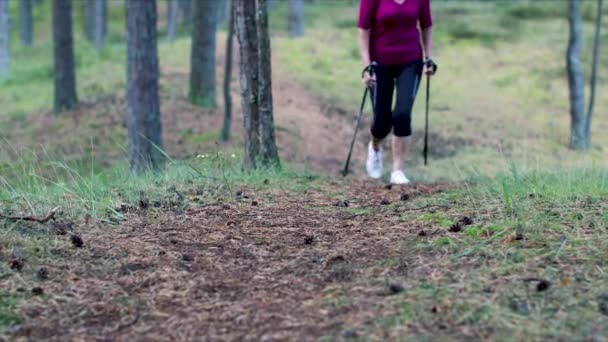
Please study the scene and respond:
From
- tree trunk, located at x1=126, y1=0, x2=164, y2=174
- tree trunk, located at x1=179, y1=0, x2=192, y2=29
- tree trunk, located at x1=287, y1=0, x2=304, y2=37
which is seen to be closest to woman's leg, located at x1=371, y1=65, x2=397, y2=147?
tree trunk, located at x1=126, y1=0, x2=164, y2=174

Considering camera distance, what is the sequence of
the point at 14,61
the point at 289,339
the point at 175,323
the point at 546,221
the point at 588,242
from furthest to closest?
the point at 14,61 < the point at 546,221 < the point at 588,242 < the point at 175,323 < the point at 289,339

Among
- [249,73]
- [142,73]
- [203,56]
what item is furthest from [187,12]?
[249,73]

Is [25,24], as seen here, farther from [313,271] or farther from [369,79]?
[313,271]

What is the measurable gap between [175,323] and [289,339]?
54 centimetres

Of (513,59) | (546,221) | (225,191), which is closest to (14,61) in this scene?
(513,59)

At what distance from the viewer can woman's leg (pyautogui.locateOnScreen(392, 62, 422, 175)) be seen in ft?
22.4

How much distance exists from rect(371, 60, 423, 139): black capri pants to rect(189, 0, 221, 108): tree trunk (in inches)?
329

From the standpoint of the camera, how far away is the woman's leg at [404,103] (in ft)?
22.4

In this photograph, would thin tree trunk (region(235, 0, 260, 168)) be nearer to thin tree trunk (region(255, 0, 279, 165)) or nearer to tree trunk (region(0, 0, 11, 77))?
thin tree trunk (region(255, 0, 279, 165))

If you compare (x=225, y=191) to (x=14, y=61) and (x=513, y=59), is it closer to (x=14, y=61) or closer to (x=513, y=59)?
(x=513, y=59)

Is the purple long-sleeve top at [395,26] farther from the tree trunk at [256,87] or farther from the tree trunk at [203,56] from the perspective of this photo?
the tree trunk at [203,56]

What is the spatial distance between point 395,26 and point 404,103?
706 mm

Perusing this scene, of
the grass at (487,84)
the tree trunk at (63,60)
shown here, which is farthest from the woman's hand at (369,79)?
the tree trunk at (63,60)

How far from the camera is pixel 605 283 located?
3.36m
